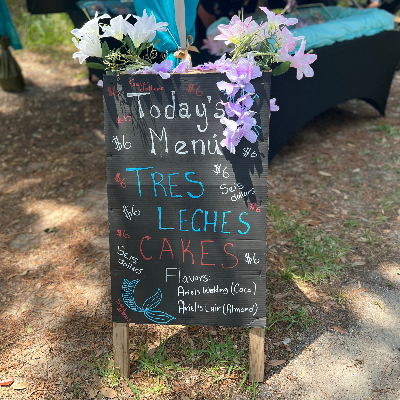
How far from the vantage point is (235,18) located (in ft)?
5.76

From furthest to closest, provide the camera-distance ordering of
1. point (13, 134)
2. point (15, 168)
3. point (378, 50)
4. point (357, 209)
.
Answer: point (13, 134) < point (378, 50) < point (15, 168) < point (357, 209)

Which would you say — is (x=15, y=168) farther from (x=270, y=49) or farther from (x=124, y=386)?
(x=270, y=49)

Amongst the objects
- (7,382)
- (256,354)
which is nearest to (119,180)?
(256,354)

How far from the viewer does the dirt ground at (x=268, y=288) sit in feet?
7.13

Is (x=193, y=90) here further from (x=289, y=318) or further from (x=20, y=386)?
(x=20, y=386)

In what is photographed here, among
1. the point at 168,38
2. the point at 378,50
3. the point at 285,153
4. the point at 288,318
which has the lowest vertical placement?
the point at 285,153

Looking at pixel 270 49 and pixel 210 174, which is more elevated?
pixel 270 49

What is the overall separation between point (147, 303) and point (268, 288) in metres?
0.94

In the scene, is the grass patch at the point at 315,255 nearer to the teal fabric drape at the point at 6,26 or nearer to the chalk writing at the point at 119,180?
the chalk writing at the point at 119,180

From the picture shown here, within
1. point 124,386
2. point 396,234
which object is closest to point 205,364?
point 124,386

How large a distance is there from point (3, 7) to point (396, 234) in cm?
582

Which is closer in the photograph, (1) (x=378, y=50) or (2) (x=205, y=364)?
(2) (x=205, y=364)

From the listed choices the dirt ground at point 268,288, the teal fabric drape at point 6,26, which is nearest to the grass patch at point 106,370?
the dirt ground at point 268,288

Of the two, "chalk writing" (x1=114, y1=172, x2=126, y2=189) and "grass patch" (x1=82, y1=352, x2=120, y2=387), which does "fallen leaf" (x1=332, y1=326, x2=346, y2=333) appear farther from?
"chalk writing" (x1=114, y1=172, x2=126, y2=189)
